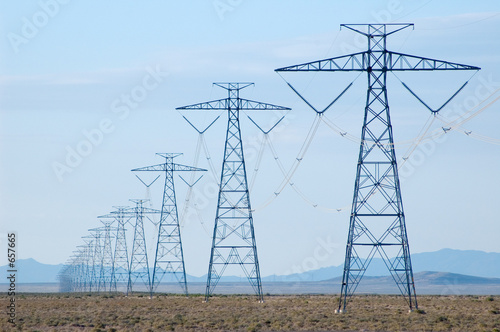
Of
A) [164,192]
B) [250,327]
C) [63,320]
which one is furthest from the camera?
[164,192]

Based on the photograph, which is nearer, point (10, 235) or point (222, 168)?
point (10, 235)

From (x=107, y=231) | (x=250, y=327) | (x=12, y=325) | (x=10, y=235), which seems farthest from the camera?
(x=107, y=231)

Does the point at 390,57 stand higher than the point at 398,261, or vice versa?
the point at 390,57

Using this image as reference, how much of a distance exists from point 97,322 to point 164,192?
127 ft

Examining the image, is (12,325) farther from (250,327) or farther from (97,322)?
(250,327)

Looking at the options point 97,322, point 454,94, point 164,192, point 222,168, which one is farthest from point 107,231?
point 454,94

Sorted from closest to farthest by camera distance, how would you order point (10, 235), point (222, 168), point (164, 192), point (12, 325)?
point (10, 235)
point (12, 325)
point (222, 168)
point (164, 192)

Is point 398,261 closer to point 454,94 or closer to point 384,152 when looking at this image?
point 384,152

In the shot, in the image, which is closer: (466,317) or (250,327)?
(250,327)

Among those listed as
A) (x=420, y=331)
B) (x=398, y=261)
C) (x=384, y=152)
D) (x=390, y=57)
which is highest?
(x=390, y=57)

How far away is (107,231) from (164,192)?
75.8 meters

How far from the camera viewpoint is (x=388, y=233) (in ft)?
189

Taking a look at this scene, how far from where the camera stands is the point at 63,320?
6456 cm

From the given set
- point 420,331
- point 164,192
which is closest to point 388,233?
point 420,331
